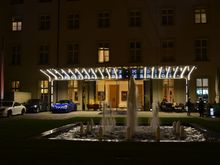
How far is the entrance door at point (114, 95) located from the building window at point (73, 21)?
7.69 m

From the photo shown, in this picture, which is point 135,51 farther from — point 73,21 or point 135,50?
point 73,21

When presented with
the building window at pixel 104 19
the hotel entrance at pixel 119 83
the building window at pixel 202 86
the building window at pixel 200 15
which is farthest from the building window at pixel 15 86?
the building window at pixel 200 15

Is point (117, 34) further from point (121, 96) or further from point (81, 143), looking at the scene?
point (81, 143)

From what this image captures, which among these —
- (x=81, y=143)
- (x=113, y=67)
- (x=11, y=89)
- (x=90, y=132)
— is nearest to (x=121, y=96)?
(x=113, y=67)

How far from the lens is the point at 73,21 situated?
39.7 metres

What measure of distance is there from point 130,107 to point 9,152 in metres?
6.91

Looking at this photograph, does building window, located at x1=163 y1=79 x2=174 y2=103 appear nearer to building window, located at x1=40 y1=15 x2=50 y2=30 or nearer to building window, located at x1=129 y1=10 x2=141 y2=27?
building window, located at x1=129 y1=10 x2=141 y2=27

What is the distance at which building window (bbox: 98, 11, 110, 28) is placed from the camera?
3875 centimetres

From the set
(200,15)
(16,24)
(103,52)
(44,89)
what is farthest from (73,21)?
(200,15)

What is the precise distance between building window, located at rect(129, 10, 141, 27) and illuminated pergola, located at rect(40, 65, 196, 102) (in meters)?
5.56

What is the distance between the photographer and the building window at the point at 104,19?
3875 cm

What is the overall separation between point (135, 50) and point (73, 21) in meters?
7.73

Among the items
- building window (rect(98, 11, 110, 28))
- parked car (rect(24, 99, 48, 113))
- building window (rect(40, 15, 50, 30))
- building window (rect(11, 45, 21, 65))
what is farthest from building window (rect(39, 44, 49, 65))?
building window (rect(98, 11, 110, 28))

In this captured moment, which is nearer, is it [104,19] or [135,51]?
Answer: [135,51]
